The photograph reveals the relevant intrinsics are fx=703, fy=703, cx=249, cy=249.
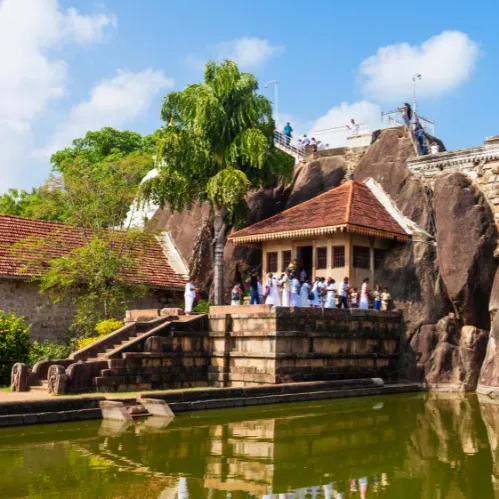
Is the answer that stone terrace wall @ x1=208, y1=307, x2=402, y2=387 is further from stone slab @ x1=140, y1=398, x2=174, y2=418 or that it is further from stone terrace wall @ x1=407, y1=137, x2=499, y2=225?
stone terrace wall @ x1=407, y1=137, x2=499, y2=225

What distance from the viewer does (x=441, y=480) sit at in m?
8.88

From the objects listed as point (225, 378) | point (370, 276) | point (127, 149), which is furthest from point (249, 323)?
point (127, 149)

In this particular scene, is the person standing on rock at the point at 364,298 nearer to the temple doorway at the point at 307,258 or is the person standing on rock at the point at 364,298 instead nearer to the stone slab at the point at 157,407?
the temple doorway at the point at 307,258

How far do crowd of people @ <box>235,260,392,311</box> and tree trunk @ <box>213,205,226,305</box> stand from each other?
82.0 inches

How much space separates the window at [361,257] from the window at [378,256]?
45cm

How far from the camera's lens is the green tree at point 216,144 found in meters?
23.9

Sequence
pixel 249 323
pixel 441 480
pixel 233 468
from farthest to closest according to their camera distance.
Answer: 1. pixel 249 323
2. pixel 233 468
3. pixel 441 480

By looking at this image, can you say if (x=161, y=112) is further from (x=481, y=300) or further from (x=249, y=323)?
(x=481, y=300)

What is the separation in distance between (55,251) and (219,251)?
551 cm

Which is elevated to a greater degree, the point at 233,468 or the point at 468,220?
the point at 468,220

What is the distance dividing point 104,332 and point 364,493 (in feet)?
45.0

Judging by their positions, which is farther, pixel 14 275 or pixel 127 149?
pixel 127 149

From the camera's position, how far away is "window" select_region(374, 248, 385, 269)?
76.0ft

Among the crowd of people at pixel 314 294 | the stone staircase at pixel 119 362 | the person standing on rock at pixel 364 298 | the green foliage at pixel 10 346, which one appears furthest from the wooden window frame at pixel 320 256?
the green foliage at pixel 10 346
